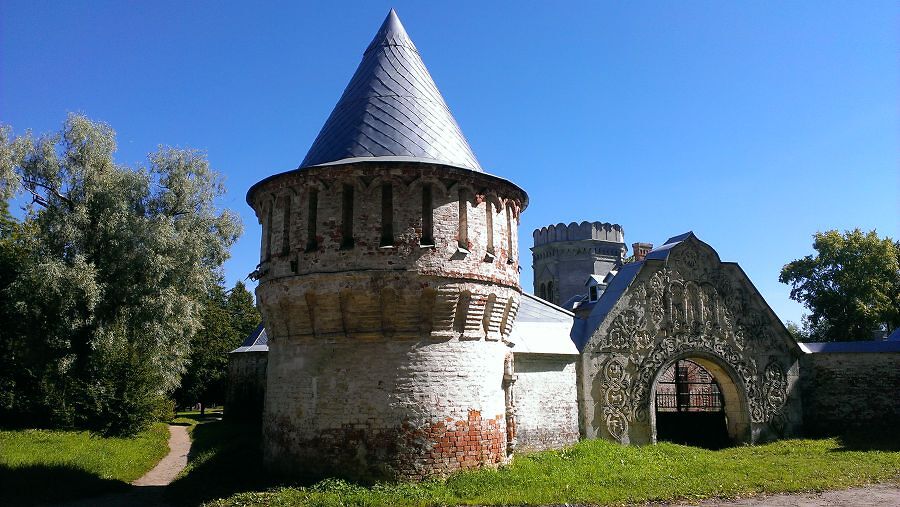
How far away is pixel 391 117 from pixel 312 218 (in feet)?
9.29

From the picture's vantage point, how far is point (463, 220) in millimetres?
12078

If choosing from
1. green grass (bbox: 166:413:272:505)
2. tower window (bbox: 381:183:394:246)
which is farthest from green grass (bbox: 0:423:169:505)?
tower window (bbox: 381:183:394:246)

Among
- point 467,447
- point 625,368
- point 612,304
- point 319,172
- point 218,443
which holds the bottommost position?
point 218,443

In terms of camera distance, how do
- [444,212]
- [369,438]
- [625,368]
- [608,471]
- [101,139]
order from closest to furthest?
[369,438]
[444,212]
[608,471]
[625,368]
[101,139]

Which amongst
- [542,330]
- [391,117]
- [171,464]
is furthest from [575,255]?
[391,117]

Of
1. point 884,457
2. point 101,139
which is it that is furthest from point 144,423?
point 884,457

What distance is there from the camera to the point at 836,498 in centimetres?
1203

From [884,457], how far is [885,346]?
5289 mm

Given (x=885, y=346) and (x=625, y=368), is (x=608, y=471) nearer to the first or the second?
(x=625, y=368)

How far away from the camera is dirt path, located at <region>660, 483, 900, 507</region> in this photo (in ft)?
37.7

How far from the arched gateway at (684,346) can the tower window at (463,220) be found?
22.7ft

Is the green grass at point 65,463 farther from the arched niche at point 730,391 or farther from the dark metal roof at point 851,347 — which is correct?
the dark metal roof at point 851,347

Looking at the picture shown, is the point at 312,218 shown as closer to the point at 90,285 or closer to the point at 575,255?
the point at 90,285

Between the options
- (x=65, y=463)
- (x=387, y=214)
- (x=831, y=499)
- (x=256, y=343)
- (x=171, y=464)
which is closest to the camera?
(x=387, y=214)
